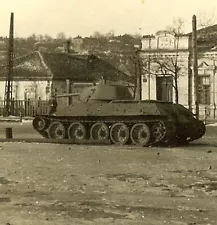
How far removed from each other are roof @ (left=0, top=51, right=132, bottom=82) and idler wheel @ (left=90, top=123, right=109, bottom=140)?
28.5 m

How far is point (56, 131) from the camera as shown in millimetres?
22109

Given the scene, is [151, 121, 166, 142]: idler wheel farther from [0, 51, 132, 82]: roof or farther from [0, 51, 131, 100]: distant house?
Answer: [0, 51, 132, 82]: roof

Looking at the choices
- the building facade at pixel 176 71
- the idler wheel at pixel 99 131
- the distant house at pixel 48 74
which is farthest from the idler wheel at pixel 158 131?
the distant house at pixel 48 74

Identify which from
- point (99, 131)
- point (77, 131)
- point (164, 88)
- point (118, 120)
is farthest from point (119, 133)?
point (164, 88)

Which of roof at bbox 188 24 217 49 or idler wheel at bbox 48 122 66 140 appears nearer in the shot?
idler wheel at bbox 48 122 66 140

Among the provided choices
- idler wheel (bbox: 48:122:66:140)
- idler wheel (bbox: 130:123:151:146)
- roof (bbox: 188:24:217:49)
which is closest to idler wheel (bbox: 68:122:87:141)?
idler wheel (bbox: 48:122:66:140)

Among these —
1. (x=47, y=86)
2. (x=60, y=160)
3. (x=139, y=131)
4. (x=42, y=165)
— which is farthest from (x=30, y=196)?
(x=47, y=86)

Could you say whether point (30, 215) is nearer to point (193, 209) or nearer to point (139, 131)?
point (193, 209)

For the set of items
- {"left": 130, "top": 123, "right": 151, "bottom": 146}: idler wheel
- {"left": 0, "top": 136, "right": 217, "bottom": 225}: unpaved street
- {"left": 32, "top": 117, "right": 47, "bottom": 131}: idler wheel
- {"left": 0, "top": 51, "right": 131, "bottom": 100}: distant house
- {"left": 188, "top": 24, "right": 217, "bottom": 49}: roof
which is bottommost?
{"left": 0, "top": 136, "right": 217, "bottom": 225}: unpaved street

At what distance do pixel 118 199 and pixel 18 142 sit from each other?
1202 centimetres

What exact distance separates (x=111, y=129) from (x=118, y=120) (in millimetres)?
435

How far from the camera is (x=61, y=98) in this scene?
23016mm

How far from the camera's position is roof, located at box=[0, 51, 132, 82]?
50206 mm

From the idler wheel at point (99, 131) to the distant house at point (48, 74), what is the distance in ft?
85.9
